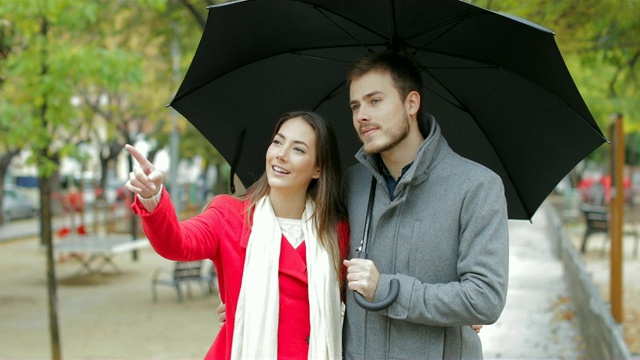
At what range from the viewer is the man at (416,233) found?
8.27 feet

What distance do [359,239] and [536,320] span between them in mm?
8259

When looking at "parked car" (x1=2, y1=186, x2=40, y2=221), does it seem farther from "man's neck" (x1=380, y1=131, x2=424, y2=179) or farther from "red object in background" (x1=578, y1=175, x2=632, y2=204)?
"man's neck" (x1=380, y1=131, x2=424, y2=179)

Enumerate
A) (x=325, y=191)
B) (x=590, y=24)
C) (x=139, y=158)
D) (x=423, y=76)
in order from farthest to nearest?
(x=590, y=24) → (x=423, y=76) → (x=325, y=191) → (x=139, y=158)

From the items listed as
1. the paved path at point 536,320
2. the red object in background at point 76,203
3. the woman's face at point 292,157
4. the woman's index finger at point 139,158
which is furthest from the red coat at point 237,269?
the red object in background at point 76,203

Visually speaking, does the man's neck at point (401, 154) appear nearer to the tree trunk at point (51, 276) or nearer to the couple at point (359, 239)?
the couple at point (359, 239)

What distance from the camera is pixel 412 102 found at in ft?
9.32

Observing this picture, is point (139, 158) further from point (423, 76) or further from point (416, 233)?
point (423, 76)

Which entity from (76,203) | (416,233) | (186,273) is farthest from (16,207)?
(416,233)

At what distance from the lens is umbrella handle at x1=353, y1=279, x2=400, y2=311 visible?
2514 mm

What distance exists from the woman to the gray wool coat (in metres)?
0.12

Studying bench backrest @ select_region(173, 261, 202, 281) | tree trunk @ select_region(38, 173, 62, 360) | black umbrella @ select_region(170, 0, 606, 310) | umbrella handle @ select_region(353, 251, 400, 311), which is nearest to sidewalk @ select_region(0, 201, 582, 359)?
bench backrest @ select_region(173, 261, 202, 281)

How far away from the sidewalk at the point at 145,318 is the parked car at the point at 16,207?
55.2ft

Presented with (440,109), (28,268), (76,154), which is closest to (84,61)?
(76,154)

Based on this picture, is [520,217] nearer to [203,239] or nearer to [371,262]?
[371,262]
